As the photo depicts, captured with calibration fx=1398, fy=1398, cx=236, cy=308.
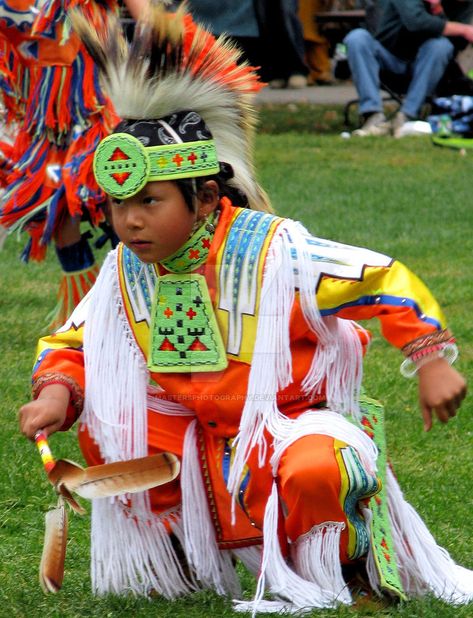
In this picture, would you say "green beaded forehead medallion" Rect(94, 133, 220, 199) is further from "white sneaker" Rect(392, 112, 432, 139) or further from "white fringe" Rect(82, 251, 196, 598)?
"white sneaker" Rect(392, 112, 432, 139)

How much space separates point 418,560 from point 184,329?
75cm

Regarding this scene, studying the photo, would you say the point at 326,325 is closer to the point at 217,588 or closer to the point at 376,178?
the point at 217,588

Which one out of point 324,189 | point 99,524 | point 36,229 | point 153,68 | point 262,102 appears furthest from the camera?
point 262,102

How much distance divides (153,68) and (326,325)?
67cm

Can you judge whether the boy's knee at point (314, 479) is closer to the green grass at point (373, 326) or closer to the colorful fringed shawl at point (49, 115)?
the green grass at point (373, 326)

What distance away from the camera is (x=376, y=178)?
401 inches

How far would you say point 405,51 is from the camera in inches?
471

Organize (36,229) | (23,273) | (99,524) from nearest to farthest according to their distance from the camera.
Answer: (99,524)
(36,229)
(23,273)

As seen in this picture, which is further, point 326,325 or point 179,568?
point 179,568

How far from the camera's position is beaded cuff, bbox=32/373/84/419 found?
3.09 m

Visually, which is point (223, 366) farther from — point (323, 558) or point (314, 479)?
point (323, 558)

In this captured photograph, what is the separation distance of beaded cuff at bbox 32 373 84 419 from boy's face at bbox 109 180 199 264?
339mm

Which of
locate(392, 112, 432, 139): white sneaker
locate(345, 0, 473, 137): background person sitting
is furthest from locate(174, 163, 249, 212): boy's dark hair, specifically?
locate(392, 112, 432, 139): white sneaker

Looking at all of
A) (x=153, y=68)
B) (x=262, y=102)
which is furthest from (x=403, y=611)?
(x=262, y=102)
